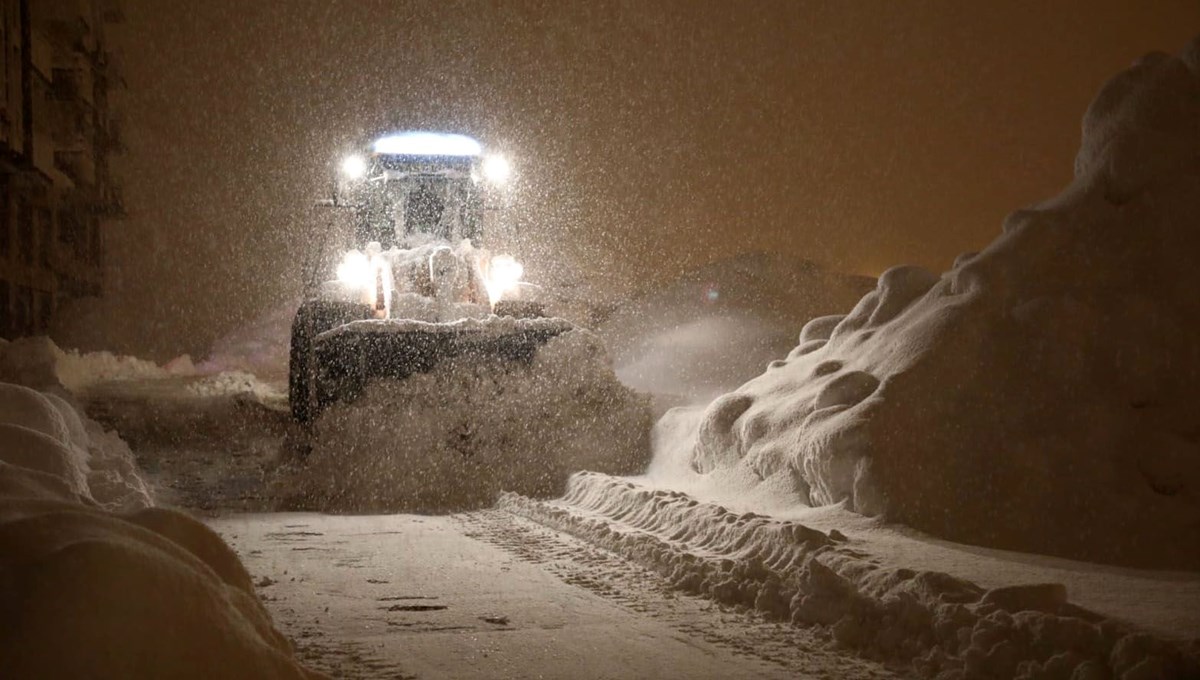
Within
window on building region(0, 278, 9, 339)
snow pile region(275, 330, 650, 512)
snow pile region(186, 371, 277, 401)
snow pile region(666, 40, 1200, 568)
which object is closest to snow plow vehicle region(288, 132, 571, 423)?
snow pile region(275, 330, 650, 512)

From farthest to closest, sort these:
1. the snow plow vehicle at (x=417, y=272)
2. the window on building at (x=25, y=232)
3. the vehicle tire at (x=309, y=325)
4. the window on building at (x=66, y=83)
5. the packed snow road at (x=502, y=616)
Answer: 1. the window on building at (x=66, y=83)
2. the window on building at (x=25, y=232)
3. the vehicle tire at (x=309, y=325)
4. the snow plow vehicle at (x=417, y=272)
5. the packed snow road at (x=502, y=616)

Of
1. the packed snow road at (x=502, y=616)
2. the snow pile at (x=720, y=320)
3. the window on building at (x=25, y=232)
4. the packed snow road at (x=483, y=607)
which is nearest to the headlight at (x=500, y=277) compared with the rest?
the snow pile at (x=720, y=320)

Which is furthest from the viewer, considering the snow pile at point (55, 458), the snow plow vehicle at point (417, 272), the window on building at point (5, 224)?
the window on building at point (5, 224)

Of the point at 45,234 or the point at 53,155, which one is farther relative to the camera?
the point at 53,155

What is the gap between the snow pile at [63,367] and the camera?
11.7 meters

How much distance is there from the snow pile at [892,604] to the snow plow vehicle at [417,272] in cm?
434

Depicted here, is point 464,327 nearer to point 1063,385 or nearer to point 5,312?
point 1063,385

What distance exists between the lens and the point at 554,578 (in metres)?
5.46

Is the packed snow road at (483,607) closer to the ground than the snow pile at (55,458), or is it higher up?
closer to the ground

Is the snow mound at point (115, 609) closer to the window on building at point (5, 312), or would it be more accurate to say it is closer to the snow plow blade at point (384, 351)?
the snow plow blade at point (384, 351)

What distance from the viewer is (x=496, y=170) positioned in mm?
12898

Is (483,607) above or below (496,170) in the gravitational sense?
below

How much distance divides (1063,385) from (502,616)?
4.18m

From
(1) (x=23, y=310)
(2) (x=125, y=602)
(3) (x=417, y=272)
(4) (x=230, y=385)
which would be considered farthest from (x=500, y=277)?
(1) (x=23, y=310)
